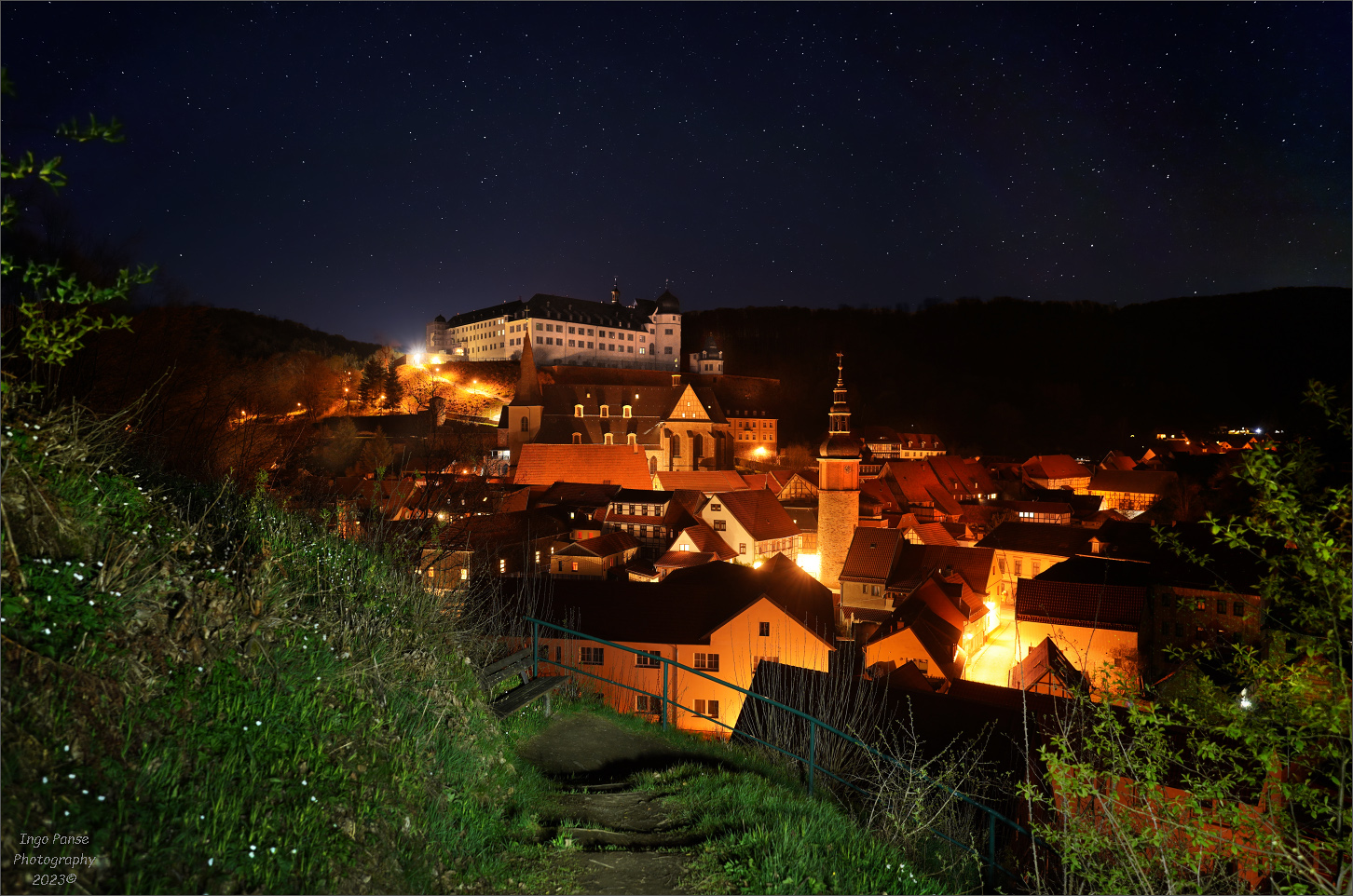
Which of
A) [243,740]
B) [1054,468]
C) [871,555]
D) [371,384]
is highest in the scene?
[371,384]

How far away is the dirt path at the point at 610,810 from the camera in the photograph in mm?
4336

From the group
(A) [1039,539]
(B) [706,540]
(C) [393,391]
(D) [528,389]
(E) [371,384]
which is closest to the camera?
(A) [1039,539]

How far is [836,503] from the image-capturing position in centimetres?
4603

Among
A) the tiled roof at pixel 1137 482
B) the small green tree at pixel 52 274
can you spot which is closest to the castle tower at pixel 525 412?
the tiled roof at pixel 1137 482

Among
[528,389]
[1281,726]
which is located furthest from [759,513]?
[1281,726]

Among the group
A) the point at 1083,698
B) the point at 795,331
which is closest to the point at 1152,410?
the point at 795,331

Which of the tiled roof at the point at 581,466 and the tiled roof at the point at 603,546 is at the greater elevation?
the tiled roof at the point at 581,466

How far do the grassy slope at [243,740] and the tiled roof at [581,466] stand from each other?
51.0 metres

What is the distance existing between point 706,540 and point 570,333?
65.9 meters

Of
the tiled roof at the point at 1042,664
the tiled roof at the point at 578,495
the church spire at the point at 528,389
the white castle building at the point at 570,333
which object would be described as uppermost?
the white castle building at the point at 570,333

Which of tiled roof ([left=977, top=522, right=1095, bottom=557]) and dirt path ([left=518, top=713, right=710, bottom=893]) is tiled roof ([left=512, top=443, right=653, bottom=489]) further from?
dirt path ([left=518, top=713, right=710, bottom=893])

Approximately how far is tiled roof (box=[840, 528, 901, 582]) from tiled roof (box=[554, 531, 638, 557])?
1113 cm

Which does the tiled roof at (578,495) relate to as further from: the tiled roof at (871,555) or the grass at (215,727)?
the grass at (215,727)

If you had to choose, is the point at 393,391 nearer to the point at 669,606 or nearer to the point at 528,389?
the point at 528,389
